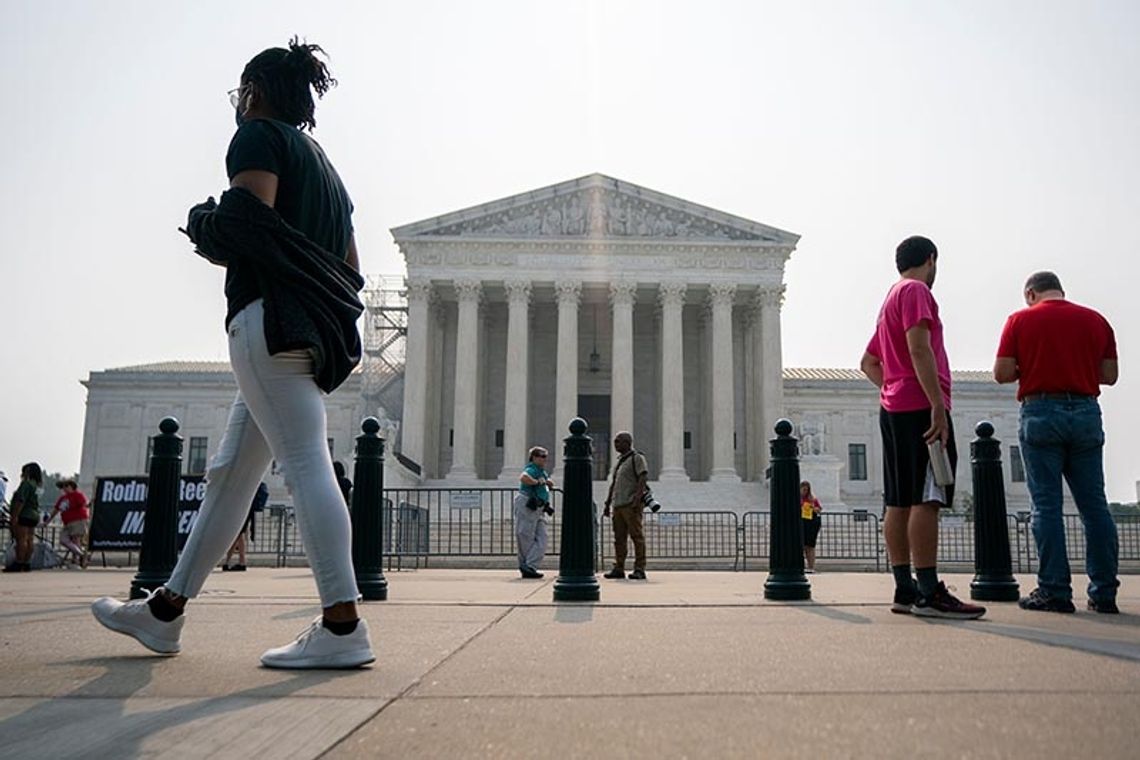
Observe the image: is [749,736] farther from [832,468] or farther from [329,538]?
[832,468]

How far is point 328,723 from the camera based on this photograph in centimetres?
247

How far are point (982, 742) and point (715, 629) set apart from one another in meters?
2.57

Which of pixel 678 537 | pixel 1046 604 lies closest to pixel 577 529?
pixel 1046 604

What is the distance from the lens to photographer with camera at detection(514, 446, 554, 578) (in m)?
13.0

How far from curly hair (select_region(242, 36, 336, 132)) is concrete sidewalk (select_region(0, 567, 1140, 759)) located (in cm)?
217

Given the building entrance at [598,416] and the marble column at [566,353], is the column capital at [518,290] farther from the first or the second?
the building entrance at [598,416]

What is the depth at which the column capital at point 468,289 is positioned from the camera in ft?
144

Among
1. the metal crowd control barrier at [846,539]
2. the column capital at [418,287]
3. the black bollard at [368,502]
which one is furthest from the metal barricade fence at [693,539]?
the column capital at [418,287]

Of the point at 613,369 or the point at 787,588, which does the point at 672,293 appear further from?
the point at 787,588

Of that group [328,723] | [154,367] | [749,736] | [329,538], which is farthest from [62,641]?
[154,367]

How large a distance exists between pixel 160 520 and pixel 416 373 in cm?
3665

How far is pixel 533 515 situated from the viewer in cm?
1371

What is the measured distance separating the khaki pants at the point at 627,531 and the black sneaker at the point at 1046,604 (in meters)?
6.77

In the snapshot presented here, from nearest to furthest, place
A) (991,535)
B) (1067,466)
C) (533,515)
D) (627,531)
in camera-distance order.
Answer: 1. (1067,466)
2. (991,535)
3. (627,531)
4. (533,515)
